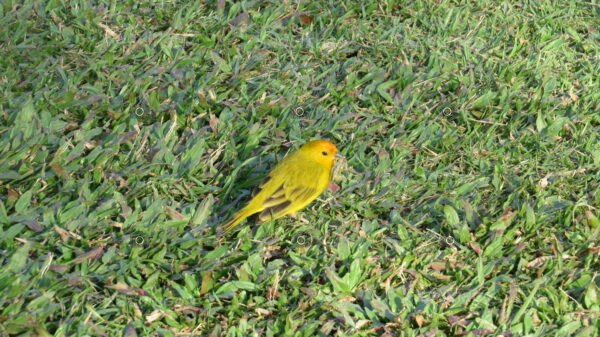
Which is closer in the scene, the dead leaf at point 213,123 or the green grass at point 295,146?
the green grass at point 295,146

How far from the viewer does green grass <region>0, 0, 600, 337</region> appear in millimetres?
3854

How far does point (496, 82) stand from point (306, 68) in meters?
1.18

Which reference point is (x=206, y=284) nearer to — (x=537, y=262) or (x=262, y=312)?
(x=262, y=312)

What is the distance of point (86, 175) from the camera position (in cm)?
441

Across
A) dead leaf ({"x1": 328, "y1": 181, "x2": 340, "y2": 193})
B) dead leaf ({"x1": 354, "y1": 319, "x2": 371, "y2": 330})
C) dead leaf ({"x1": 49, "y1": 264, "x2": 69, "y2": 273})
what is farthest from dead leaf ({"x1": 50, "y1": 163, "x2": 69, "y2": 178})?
dead leaf ({"x1": 354, "y1": 319, "x2": 371, "y2": 330})

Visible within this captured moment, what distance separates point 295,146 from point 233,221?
832 millimetres

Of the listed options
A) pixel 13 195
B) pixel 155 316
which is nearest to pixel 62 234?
pixel 13 195

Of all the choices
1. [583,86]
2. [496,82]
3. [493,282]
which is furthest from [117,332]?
[583,86]

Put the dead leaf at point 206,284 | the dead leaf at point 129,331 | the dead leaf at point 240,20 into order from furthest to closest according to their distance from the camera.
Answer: the dead leaf at point 240,20 → the dead leaf at point 206,284 → the dead leaf at point 129,331

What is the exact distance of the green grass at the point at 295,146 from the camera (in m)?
3.85

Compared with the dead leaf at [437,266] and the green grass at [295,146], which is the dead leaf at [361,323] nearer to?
the green grass at [295,146]

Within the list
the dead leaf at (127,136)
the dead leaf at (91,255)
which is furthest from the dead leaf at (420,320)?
the dead leaf at (127,136)

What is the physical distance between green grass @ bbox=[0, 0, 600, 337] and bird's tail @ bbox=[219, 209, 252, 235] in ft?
0.24

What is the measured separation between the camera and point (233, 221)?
4.22 m
